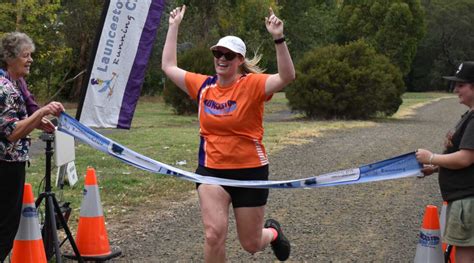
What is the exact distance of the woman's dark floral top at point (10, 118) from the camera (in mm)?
4836

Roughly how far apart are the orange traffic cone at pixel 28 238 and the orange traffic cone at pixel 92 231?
85 centimetres

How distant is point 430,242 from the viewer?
5.09 m

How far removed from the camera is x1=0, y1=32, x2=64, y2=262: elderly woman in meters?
4.84

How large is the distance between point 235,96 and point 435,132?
17833 millimetres

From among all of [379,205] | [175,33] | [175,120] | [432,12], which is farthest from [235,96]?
[432,12]

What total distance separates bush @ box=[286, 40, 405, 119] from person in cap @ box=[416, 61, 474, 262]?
2148 cm

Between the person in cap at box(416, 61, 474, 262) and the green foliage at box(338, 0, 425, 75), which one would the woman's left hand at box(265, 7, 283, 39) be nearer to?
the person in cap at box(416, 61, 474, 262)

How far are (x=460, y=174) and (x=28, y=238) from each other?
10.8ft

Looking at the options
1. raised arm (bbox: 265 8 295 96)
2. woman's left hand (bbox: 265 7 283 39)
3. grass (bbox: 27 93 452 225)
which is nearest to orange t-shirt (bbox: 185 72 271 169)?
raised arm (bbox: 265 8 295 96)

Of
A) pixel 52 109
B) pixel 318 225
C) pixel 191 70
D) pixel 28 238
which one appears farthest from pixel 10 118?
pixel 191 70

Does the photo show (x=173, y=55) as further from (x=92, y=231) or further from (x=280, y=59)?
(x=92, y=231)

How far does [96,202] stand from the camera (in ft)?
21.3

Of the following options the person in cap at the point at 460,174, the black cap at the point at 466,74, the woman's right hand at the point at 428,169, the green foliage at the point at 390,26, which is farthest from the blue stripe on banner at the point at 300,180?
the green foliage at the point at 390,26

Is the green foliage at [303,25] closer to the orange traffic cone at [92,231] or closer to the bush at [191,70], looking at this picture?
the bush at [191,70]
